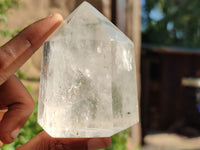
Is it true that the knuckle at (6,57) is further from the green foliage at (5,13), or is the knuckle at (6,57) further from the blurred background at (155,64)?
the green foliage at (5,13)

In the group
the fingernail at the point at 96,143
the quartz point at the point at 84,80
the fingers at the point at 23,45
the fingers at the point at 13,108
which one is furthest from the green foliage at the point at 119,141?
the fingers at the point at 23,45

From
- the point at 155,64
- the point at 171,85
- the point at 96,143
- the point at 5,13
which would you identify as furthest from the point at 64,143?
the point at 155,64

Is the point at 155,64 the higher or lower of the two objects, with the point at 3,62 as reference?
lower

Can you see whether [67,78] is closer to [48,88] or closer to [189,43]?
[48,88]

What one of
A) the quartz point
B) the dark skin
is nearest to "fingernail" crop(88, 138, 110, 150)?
the dark skin

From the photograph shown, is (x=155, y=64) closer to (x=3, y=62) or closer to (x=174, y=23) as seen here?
(x=174, y=23)
